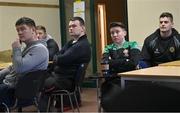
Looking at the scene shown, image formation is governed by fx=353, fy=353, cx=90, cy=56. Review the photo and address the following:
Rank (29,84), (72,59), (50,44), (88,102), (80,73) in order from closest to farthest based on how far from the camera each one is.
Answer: (29,84), (80,73), (72,59), (88,102), (50,44)

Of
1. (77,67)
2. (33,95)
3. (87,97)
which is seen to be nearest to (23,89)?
(33,95)

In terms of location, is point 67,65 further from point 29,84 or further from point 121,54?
point 29,84

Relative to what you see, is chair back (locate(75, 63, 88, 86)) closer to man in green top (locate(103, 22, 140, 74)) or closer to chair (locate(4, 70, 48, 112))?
man in green top (locate(103, 22, 140, 74))

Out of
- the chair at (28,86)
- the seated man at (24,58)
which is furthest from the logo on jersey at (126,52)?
the chair at (28,86)

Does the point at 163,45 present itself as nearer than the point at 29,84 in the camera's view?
No

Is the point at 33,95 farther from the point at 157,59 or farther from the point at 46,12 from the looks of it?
the point at 46,12

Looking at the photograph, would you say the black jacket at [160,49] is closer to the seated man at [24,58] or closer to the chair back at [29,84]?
the seated man at [24,58]

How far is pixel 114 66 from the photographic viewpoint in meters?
3.89

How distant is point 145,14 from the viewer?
634 centimetres

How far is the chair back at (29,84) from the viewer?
3.07 metres

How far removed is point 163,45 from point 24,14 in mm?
3736

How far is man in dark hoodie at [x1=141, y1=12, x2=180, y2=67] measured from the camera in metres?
4.25

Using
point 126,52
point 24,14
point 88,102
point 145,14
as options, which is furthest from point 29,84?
point 24,14

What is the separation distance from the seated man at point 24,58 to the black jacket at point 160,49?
4.85 ft
